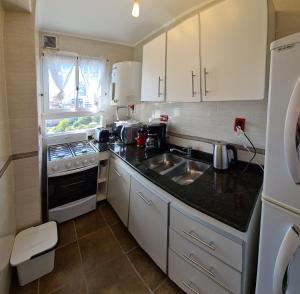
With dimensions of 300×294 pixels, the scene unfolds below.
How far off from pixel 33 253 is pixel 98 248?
0.57 metres

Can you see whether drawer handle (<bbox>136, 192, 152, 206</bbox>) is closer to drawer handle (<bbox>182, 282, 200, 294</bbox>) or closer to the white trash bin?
drawer handle (<bbox>182, 282, 200, 294</bbox>)

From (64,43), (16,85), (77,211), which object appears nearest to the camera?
(16,85)

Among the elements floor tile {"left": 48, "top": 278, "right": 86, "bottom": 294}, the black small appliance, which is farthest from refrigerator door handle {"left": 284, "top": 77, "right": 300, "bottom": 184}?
the black small appliance

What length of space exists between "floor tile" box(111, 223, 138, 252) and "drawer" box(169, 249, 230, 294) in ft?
1.87

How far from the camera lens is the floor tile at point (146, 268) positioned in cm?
144

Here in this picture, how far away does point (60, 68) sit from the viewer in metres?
2.33

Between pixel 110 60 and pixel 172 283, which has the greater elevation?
pixel 110 60

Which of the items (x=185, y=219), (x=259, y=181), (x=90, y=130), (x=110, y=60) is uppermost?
(x=110, y=60)

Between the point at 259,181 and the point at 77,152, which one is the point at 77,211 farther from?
the point at 259,181

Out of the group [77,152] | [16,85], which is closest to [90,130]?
[77,152]

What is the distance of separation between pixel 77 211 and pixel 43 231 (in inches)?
22.3

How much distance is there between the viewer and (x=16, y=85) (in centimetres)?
142

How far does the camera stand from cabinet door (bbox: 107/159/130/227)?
1.84 m

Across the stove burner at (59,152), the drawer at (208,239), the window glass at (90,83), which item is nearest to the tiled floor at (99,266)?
the drawer at (208,239)
